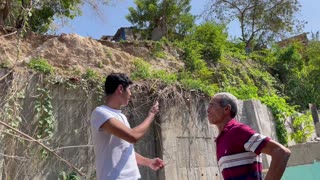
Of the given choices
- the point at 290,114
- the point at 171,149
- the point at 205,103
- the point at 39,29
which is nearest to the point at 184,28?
the point at 39,29

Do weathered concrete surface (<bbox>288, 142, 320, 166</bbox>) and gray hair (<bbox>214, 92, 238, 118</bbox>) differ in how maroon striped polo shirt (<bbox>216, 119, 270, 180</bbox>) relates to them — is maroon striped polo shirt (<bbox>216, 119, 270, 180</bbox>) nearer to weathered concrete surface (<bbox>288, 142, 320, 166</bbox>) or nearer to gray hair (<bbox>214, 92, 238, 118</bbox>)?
gray hair (<bbox>214, 92, 238, 118</bbox>)

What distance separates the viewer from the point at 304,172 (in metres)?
5.82

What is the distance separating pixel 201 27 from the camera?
10594mm

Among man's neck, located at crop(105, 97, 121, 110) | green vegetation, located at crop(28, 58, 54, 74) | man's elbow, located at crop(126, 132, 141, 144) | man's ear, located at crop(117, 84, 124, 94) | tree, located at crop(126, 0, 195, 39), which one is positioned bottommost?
man's elbow, located at crop(126, 132, 141, 144)

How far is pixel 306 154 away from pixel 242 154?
4.35m

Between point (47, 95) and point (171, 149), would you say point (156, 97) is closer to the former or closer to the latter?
point (171, 149)

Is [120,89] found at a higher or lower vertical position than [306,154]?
higher

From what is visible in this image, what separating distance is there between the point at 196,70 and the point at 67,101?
4190 millimetres

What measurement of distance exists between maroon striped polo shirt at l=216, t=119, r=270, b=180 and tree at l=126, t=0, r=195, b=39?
43.6 feet

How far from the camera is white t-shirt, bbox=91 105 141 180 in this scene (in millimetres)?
2348

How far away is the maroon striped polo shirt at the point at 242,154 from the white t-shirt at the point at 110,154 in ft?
2.05

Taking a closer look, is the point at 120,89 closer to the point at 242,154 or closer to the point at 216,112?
the point at 216,112

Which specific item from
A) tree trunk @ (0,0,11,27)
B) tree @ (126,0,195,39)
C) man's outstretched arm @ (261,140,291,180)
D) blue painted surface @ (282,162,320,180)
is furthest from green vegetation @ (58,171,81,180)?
tree @ (126,0,195,39)

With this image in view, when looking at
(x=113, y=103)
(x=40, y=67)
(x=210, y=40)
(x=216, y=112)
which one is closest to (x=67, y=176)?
(x=40, y=67)
